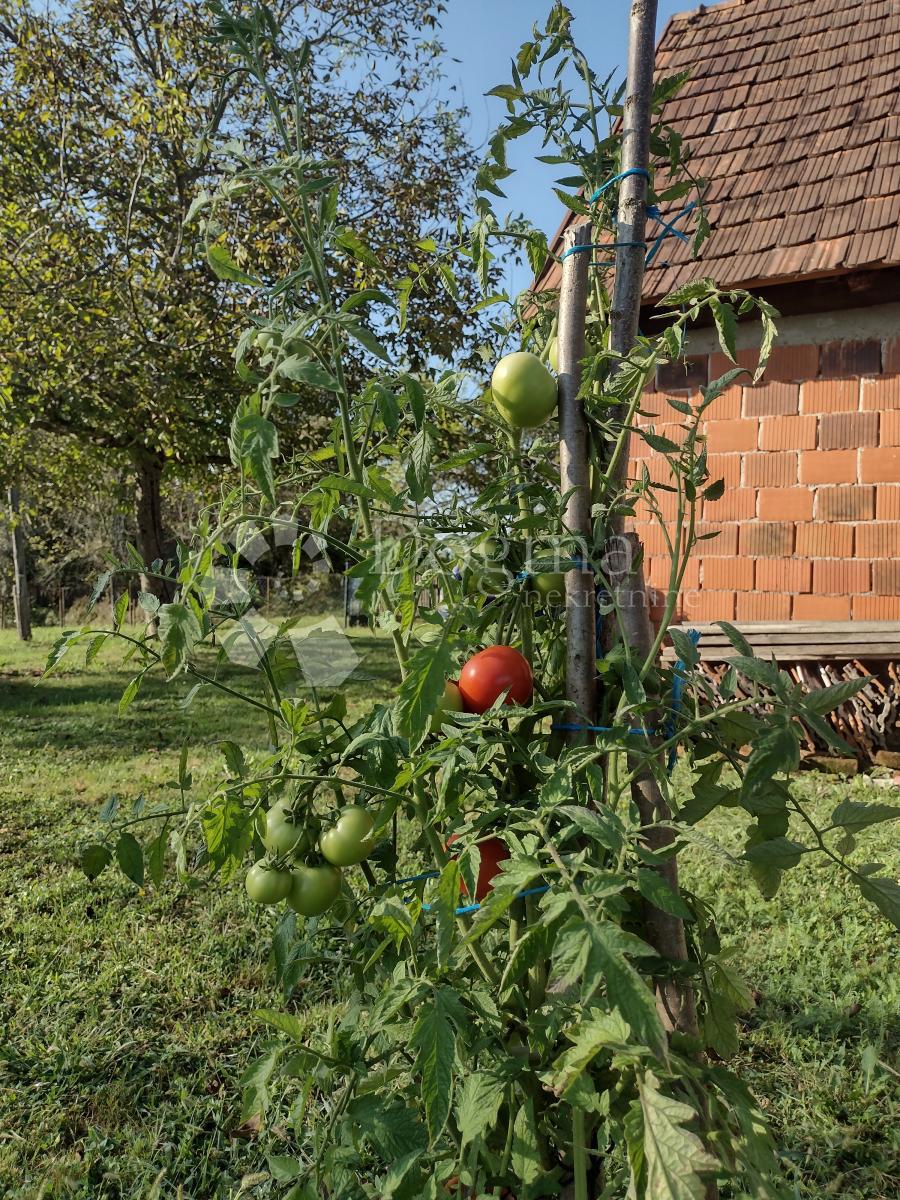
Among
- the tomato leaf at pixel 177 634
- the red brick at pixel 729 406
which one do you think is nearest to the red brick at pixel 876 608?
the red brick at pixel 729 406

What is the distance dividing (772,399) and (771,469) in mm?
374

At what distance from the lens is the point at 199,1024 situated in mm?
2270

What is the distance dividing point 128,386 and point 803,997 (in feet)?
24.3

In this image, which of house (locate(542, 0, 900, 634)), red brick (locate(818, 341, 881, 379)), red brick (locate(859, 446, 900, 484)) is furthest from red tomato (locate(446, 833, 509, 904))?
red brick (locate(818, 341, 881, 379))

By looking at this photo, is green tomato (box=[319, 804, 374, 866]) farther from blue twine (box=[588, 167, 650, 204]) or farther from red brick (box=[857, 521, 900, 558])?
red brick (box=[857, 521, 900, 558])

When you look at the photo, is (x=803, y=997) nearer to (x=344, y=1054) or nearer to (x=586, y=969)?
(x=344, y=1054)

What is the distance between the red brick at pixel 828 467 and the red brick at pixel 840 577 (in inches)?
16.6

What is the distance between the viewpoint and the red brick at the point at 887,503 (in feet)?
13.6

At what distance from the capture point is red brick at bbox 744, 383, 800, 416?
438cm

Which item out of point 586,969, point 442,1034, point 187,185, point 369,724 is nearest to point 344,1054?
point 442,1034

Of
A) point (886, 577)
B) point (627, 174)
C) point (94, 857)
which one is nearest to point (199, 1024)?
point (94, 857)

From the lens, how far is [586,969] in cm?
70

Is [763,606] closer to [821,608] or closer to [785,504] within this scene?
[821,608]

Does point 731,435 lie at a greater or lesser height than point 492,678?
greater
